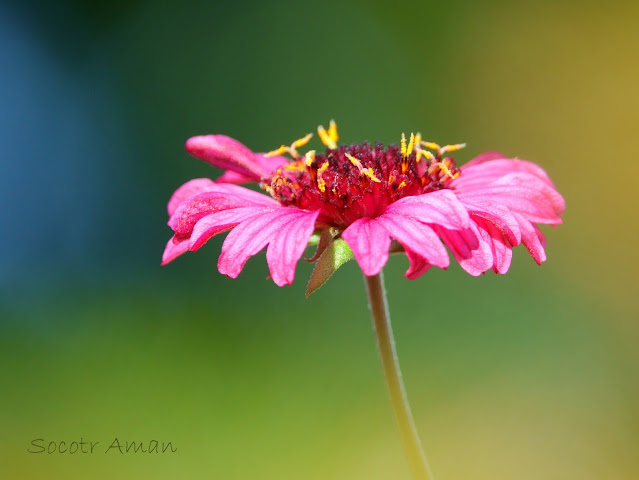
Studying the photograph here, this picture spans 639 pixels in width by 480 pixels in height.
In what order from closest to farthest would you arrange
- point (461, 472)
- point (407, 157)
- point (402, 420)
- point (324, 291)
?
point (402, 420) → point (407, 157) → point (461, 472) → point (324, 291)

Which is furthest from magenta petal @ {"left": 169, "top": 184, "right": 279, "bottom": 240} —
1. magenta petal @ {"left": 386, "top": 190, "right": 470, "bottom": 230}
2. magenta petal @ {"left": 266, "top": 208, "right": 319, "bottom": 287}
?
magenta petal @ {"left": 386, "top": 190, "right": 470, "bottom": 230}

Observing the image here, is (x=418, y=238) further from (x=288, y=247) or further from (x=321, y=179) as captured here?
(x=321, y=179)

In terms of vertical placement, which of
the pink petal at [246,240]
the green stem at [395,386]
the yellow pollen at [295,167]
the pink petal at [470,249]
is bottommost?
the green stem at [395,386]

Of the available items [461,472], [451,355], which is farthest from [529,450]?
[451,355]

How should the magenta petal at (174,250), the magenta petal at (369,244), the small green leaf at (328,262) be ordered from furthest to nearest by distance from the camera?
1. the magenta petal at (174,250)
2. the small green leaf at (328,262)
3. the magenta petal at (369,244)

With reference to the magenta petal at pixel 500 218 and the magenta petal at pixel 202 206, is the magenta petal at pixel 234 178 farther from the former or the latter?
the magenta petal at pixel 500 218

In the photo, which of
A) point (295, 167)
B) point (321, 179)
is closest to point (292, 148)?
point (295, 167)

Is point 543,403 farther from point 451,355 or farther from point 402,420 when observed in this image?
point 402,420

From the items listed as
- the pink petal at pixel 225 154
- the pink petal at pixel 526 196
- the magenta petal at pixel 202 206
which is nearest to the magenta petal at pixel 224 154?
the pink petal at pixel 225 154
